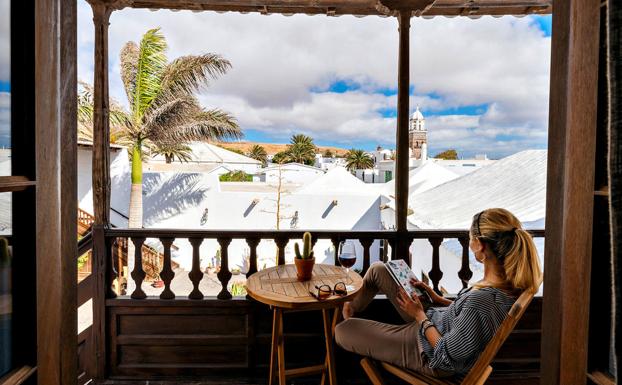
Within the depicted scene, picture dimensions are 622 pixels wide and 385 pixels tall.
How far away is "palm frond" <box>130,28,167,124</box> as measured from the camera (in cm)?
1285

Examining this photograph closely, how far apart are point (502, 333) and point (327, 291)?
81 cm

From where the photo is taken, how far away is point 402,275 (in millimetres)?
2105

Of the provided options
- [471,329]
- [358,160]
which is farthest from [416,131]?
[358,160]

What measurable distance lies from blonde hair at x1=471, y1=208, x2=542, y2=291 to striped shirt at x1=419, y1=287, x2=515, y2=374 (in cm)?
10

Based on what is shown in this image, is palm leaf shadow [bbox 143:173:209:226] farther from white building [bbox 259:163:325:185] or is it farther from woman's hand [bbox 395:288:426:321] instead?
woman's hand [bbox 395:288:426:321]

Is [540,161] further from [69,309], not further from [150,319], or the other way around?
[69,309]

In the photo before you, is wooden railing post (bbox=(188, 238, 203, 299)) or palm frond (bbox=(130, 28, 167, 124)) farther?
palm frond (bbox=(130, 28, 167, 124))

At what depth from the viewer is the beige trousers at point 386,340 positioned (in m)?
1.82

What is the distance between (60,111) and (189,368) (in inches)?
87.4

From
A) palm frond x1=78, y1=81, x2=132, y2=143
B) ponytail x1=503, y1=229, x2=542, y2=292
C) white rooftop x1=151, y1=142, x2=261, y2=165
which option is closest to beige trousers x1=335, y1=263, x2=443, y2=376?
ponytail x1=503, y1=229, x2=542, y2=292

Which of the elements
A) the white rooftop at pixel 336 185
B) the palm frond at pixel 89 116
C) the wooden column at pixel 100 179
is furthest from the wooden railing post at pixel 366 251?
the white rooftop at pixel 336 185

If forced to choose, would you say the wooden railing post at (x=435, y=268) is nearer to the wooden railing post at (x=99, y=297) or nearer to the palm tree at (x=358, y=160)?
the wooden railing post at (x=99, y=297)

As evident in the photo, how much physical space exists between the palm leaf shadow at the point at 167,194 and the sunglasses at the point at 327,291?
15.0m

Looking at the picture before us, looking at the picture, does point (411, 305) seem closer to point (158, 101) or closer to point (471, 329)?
point (471, 329)
